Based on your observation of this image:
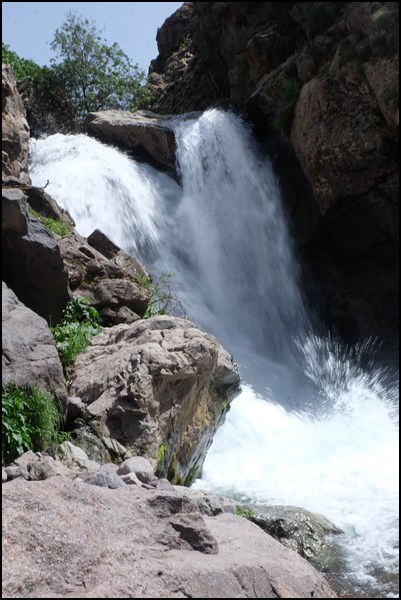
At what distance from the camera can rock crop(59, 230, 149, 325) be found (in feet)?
30.4

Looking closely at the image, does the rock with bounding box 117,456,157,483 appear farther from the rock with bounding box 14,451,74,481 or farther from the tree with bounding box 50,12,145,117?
the tree with bounding box 50,12,145,117

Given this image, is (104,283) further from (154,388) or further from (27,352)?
(27,352)

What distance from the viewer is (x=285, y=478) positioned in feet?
31.6

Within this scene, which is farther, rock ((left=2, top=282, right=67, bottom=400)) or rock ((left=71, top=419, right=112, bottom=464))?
rock ((left=71, top=419, right=112, bottom=464))

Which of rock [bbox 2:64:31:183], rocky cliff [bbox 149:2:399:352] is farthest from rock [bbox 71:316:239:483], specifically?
rocky cliff [bbox 149:2:399:352]

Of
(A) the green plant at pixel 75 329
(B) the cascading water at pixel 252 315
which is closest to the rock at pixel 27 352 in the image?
(A) the green plant at pixel 75 329

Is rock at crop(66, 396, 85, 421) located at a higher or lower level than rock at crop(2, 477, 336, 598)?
higher

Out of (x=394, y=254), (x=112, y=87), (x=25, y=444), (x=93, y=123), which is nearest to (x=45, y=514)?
(x=25, y=444)

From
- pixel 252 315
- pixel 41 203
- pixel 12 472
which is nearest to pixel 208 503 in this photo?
pixel 12 472

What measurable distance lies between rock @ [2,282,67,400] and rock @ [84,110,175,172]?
12683mm

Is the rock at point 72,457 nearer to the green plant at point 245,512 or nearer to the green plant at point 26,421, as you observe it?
the green plant at point 26,421

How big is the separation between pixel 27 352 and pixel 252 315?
396 inches

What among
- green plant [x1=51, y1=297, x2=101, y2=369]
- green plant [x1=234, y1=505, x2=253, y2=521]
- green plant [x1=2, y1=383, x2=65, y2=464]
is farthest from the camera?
green plant [x1=51, y1=297, x2=101, y2=369]

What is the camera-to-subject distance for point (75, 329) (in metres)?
8.16
